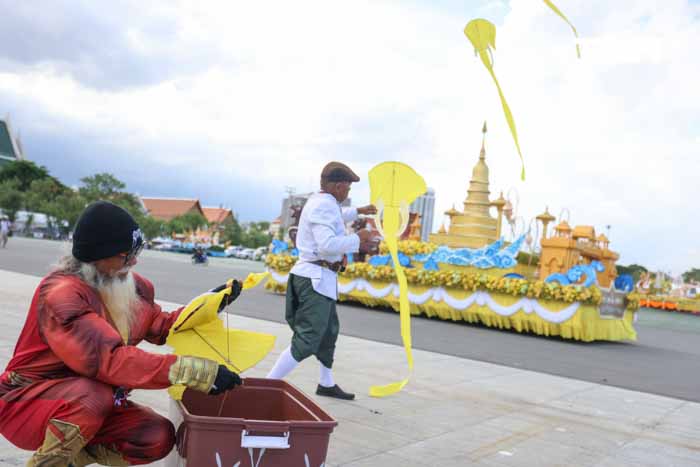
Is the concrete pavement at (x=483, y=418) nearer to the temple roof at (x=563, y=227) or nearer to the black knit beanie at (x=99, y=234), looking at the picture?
the black knit beanie at (x=99, y=234)

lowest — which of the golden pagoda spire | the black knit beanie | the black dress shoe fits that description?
the black dress shoe

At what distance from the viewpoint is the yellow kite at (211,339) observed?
2273 millimetres

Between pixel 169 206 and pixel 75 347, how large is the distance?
103m

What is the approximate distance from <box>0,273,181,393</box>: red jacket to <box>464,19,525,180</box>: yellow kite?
1850 millimetres

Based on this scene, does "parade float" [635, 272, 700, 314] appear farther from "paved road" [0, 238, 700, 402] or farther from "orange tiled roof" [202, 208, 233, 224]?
"orange tiled roof" [202, 208, 233, 224]

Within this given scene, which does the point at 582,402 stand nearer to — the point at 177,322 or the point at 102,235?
the point at 177,322

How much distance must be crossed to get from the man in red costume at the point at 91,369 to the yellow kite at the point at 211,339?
0.18 meters

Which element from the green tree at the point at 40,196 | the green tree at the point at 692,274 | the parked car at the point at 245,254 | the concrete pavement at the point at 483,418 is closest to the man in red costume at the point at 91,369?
the concrete pavement at the point at 483,418

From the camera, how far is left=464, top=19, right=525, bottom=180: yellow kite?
9.43 ft

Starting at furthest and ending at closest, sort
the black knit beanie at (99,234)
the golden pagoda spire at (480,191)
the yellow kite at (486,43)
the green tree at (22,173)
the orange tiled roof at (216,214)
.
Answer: the orange tiled roof at (216,214) < the green tree at (22,173) < the golden pagoda spire at (480,191) < the yellow kite at (486,43) < the black knit beanie at (99,234)

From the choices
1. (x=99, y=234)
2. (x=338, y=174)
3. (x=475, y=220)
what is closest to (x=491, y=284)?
(x=475, y=220)

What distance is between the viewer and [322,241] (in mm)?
4113

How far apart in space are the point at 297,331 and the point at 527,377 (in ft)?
11.1

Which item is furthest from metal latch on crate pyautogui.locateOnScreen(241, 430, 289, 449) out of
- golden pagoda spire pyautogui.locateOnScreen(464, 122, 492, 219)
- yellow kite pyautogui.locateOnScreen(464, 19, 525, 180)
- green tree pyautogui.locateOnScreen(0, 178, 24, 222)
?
green tree pyautogui.locateOnScreen(0, 178, 24, 222)
